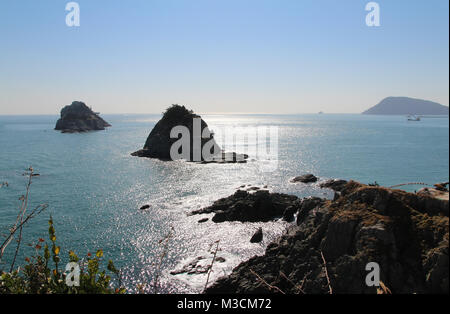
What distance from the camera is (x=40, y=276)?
203 inches

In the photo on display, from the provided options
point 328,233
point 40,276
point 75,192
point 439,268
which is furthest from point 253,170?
point 40,276

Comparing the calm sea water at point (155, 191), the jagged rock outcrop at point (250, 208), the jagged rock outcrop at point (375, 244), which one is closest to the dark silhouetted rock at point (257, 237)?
the calm sea water at point (155, 191)

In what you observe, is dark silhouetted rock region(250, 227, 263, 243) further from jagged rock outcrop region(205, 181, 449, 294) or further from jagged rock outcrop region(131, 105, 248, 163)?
jagged rock outcrop region(131, 105, 248, 163)

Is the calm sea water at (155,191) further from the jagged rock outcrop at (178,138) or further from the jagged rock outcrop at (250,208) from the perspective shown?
the jagged rock outcrop at (178,138)

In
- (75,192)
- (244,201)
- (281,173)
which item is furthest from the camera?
(281,173)

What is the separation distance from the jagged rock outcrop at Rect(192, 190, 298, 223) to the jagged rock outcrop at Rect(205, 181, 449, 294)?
21167mm

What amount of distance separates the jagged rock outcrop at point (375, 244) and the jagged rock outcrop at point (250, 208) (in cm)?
2117

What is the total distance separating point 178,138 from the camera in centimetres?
10025

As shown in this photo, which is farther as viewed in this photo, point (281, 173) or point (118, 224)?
point (281, 173)

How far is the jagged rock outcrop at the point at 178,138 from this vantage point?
96537mm

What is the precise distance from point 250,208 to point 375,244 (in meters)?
29.7

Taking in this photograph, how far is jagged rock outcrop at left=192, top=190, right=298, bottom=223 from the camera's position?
4278cm

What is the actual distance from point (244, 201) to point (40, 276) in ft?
137
